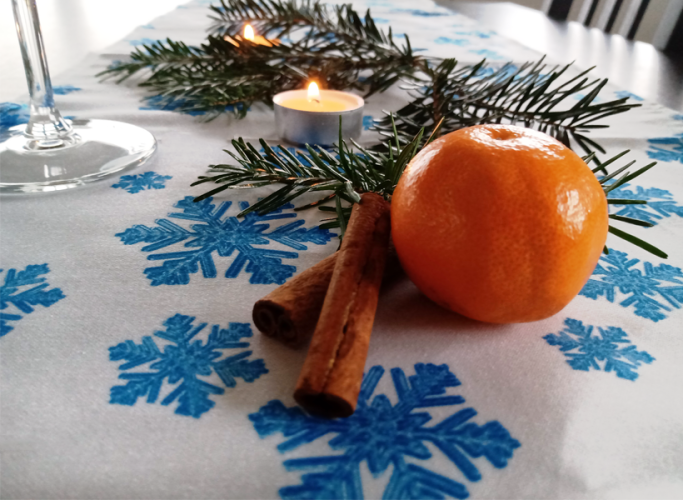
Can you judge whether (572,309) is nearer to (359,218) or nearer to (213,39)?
(359,218)

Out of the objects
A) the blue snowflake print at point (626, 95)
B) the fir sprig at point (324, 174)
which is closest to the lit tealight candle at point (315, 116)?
the fir sprig at point (324, 174)

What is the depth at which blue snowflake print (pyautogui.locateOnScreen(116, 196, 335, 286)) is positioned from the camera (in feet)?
1.11

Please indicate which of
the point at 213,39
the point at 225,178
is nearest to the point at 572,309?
the point at 225,178

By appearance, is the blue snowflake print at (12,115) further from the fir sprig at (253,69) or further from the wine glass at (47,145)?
the fir sprig at (253,69)

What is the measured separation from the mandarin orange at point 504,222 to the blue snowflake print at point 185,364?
11cm

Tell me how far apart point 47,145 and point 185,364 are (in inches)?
13.9

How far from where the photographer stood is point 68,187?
16.8 inches

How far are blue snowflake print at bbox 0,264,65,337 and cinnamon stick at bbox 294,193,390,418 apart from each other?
Result: 174 millimetres

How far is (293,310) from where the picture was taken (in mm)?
263

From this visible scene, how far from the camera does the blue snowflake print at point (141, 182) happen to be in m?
0.45

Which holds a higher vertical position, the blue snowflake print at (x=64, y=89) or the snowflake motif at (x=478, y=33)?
the snowflake motif at (x=478, y=33)

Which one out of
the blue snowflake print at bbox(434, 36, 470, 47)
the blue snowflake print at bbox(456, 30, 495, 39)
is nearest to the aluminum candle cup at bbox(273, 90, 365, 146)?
the blue snowflake print at bbox(434, 36, 470, 47)

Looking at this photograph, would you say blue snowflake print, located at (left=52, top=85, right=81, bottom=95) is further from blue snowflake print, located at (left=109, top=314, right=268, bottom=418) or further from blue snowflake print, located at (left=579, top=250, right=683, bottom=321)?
blue snowflake print, located at (left=579, top=250, right=683, bottom=321)

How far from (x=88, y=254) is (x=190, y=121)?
32 centimetres
